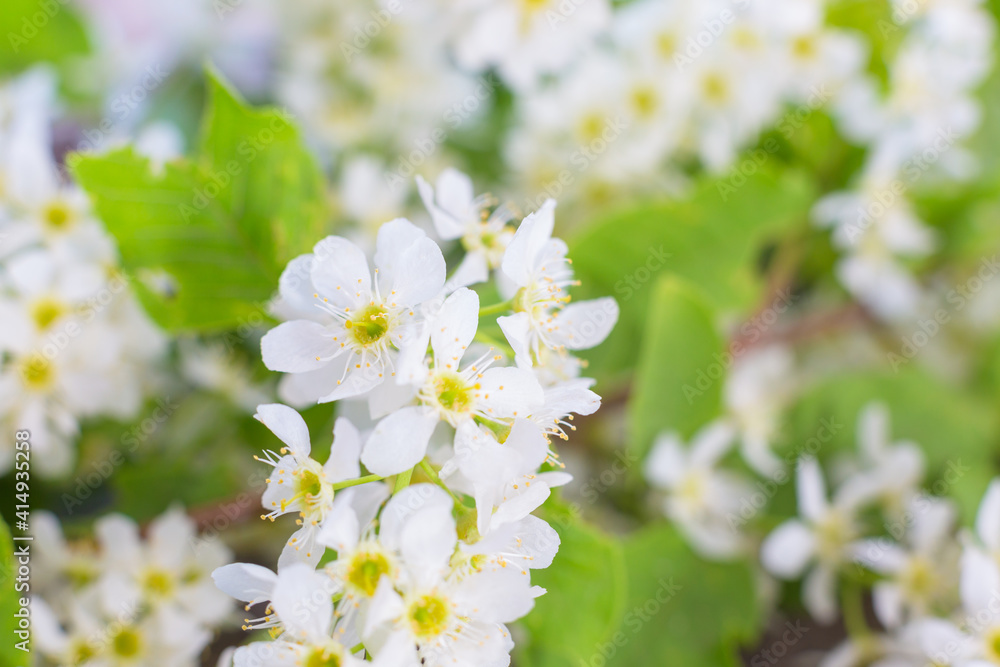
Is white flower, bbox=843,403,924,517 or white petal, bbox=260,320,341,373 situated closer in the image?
white petal, bbox=260,320,341,373

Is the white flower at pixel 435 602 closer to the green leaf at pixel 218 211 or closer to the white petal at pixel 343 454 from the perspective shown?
the white petal at pixel 343 454

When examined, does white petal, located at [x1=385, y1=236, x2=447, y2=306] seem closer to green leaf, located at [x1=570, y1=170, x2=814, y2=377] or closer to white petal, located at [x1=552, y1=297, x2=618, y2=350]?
white petal, located at [x1=552, y1=297, x2=618, y2=350]

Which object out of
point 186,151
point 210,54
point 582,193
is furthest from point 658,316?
point 210,54

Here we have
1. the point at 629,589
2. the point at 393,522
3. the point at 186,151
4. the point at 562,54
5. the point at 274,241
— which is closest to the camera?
the point at 393,522

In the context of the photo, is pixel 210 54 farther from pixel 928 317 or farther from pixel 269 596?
pixel 928 317

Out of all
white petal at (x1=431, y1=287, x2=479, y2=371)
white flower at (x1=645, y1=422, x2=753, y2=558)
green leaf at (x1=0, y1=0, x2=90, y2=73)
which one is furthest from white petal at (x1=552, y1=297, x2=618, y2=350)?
green leaf at (x1=0, y1=0, x2=90, y2=73)

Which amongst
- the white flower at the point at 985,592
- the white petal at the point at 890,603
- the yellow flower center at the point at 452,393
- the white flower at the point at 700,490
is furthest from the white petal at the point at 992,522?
the yellow flower center at the point at 452,393
